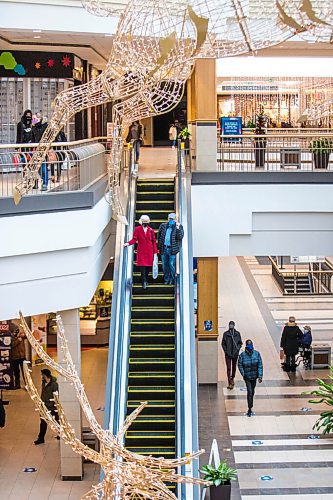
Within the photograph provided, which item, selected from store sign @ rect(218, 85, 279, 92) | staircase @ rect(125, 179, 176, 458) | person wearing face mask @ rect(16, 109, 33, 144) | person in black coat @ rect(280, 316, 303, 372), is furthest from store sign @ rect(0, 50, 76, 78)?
staircase @ rect(125, 179, 176, 458)

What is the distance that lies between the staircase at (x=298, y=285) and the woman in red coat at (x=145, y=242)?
15.4m

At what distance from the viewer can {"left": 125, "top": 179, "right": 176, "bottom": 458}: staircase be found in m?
12.4

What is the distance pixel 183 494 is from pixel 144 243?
14.5 feet

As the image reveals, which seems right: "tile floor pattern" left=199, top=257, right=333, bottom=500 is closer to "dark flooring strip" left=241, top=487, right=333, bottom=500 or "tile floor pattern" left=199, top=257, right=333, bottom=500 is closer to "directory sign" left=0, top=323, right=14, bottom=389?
"dark flooring strip" left=241, top=487, right=333, bottom=500

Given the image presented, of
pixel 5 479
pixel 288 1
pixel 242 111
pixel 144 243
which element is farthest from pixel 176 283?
pixel 242 111

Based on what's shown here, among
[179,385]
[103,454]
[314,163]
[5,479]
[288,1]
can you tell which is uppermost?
[288,1]

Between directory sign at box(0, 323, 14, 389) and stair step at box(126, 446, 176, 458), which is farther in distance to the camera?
directory sign at box(0, 323, 14, 389)

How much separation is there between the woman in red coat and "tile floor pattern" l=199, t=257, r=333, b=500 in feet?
9.80

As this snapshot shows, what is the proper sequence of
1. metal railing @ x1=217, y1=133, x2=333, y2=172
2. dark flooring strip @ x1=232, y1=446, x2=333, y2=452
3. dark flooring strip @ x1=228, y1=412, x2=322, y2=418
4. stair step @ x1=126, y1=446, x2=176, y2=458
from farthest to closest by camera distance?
1. metal railing @ x1=217, y1=133, x2=333, y2=172
2. dark flooring strip @ x1=228, y1=412, x2=322, y2=418
3. dark flooring strip @ x1=232, y1=446, x2=333, y2=452
4. stair step @ x1=126, y1=446, x2=176, y2=458

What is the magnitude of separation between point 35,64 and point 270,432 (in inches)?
415

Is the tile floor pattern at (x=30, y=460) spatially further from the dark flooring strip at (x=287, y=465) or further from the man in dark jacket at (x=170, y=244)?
the man in dark jacket at (x=170, y=244)

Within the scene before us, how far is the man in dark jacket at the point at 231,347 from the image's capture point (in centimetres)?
1761

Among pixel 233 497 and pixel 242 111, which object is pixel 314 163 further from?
pixel 242 111

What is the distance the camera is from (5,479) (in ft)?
45.7
